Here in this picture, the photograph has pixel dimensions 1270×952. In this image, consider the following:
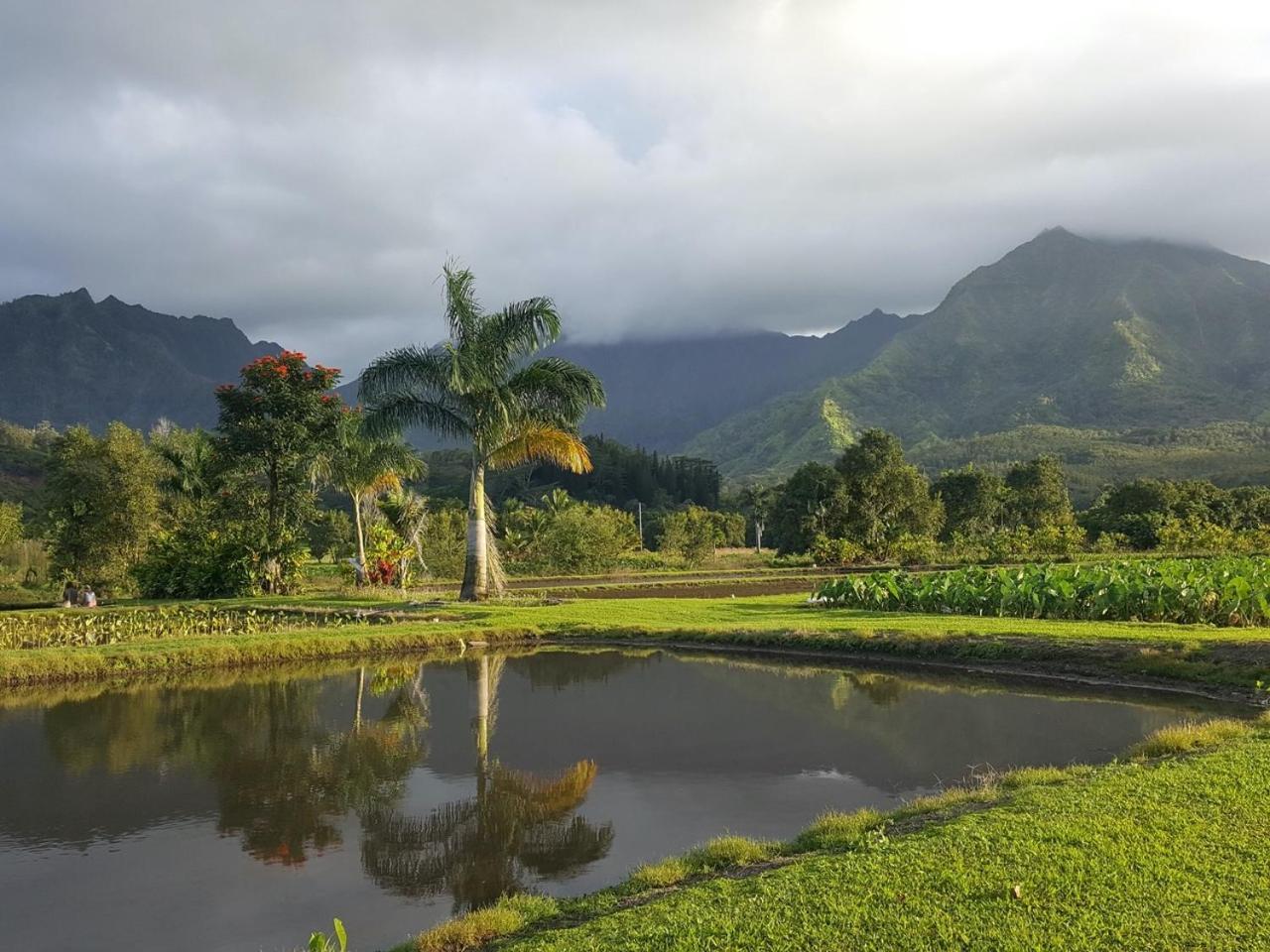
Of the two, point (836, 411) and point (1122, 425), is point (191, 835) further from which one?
point (836, 411)

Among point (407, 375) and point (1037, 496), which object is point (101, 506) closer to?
point (407, 375)

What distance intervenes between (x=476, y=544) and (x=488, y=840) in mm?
17311

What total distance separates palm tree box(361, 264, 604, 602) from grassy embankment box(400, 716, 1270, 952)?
60.1ft

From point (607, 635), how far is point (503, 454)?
710 cm

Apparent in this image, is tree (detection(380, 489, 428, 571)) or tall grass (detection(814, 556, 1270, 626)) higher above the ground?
tree (detection(380, 489, 428, 571))

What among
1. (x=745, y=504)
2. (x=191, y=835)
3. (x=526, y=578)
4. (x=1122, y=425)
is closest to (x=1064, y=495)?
(x=745, y=504)

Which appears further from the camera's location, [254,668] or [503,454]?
[503,454]

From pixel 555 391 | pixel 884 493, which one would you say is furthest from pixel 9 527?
pixel 884 493

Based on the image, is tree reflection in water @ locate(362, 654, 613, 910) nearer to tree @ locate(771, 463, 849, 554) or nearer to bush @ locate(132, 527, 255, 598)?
bush @ locate(132, 527, 255, 598)

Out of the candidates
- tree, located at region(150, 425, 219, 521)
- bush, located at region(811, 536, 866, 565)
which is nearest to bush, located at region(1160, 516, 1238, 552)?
bush, located at region(811, 536, 866, 565)

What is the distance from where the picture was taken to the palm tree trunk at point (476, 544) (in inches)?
962

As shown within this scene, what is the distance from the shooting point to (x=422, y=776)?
973 cm

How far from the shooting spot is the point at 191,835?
798cm

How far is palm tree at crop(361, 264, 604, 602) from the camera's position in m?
24.2
